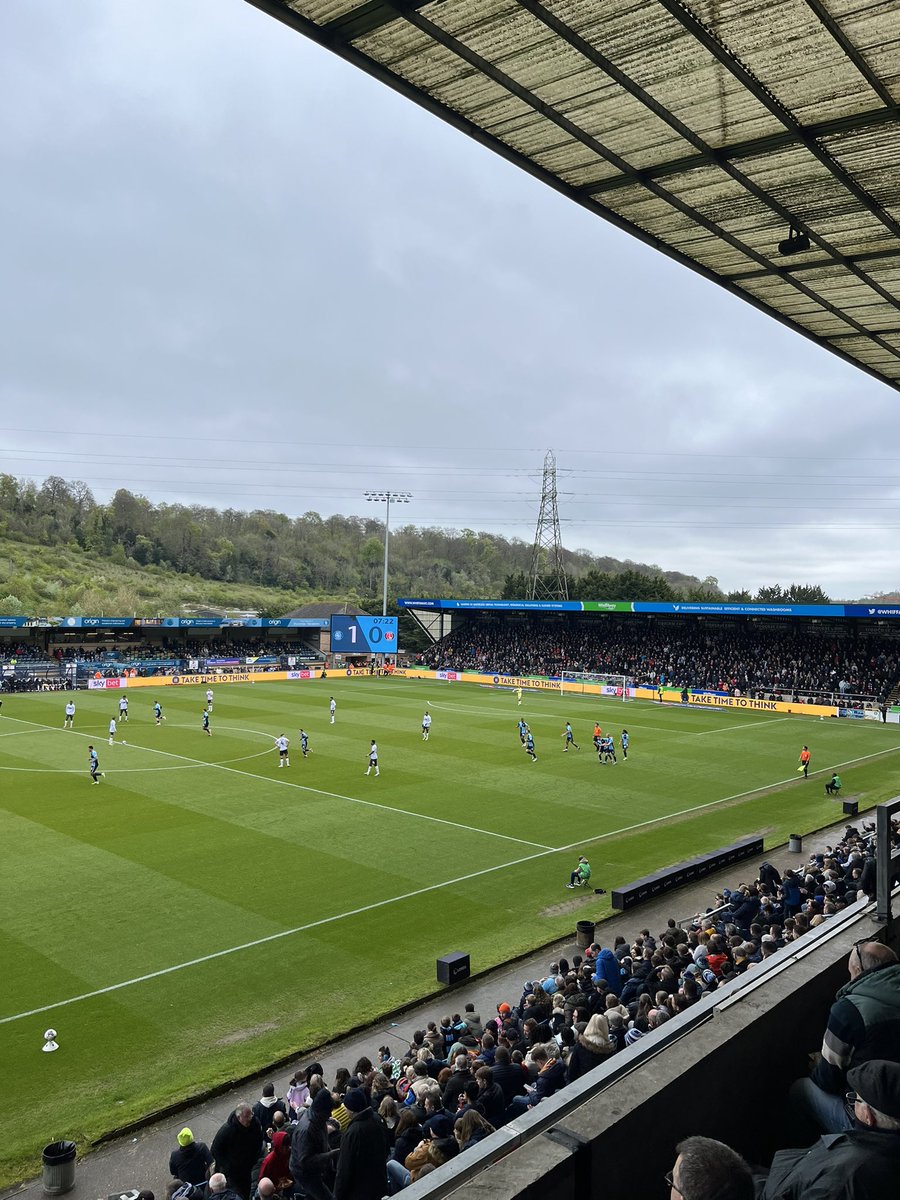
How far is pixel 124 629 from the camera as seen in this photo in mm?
73500

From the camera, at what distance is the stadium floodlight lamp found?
34.2ft

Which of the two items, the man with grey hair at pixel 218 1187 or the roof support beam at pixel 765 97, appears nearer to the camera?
the roof support beam at pixel 765 97

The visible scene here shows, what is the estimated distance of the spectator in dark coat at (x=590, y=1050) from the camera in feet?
27.2

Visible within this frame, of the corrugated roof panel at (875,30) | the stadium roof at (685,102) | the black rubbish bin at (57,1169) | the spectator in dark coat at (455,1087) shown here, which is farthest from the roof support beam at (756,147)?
the black rubbish bin at (57,1169)

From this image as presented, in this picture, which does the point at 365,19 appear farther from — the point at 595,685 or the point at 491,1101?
the point at 595,685

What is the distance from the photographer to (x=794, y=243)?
10.4 meters

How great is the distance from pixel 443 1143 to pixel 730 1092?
12.6 ft

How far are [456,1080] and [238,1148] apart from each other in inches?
91.3

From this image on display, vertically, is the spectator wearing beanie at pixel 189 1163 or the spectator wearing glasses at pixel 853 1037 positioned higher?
the spectator wearing glasses at pixel 853 1037

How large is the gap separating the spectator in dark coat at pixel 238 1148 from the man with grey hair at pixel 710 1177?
7.49m

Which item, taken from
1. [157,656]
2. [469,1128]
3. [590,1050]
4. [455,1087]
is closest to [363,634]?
[157,656]

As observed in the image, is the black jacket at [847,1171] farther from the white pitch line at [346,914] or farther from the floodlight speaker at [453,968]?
the white pitch line at [346,914]

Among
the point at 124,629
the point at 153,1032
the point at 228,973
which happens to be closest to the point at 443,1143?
the point at 153,1032

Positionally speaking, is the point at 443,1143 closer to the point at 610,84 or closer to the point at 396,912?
the point at 610,84
